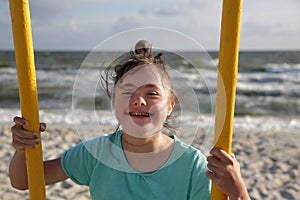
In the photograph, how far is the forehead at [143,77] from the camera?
165 centimetres

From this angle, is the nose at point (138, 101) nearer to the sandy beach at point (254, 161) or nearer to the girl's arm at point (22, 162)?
the girl's arm at point (22, 162)

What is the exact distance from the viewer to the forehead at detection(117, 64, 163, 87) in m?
1.65

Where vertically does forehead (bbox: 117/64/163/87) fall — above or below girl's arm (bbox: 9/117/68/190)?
above

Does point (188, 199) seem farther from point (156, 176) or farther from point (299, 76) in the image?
point (299, 76)

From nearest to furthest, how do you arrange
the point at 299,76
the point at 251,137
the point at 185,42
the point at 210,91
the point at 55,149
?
the point at 185,42
the point at 210,91
the point at 55,149
the point at 251,137
the point at 299,76

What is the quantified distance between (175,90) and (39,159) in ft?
1.96

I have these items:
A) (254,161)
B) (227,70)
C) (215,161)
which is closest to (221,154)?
(215,161)

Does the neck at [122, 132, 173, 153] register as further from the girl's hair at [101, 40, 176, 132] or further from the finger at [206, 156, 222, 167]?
the finger at [206, 156, 222, 167]

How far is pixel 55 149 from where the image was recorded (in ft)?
20.1

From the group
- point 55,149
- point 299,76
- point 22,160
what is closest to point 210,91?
point 22,160

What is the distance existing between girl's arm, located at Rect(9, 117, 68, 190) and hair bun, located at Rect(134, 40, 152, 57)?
0.44 m

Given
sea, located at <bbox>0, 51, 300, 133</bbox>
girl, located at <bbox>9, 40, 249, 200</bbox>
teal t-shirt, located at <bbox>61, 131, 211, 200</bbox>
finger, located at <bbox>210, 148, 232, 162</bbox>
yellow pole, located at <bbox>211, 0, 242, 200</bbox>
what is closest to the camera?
yellow pole, located at <bbox>211, 0, 242, 200</bbox>

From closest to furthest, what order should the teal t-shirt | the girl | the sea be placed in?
the sea → the girl → the teal t-shirt

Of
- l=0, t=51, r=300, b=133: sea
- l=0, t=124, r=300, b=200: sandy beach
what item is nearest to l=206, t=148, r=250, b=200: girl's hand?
l=0, t=51, r=300, b=133: sea
